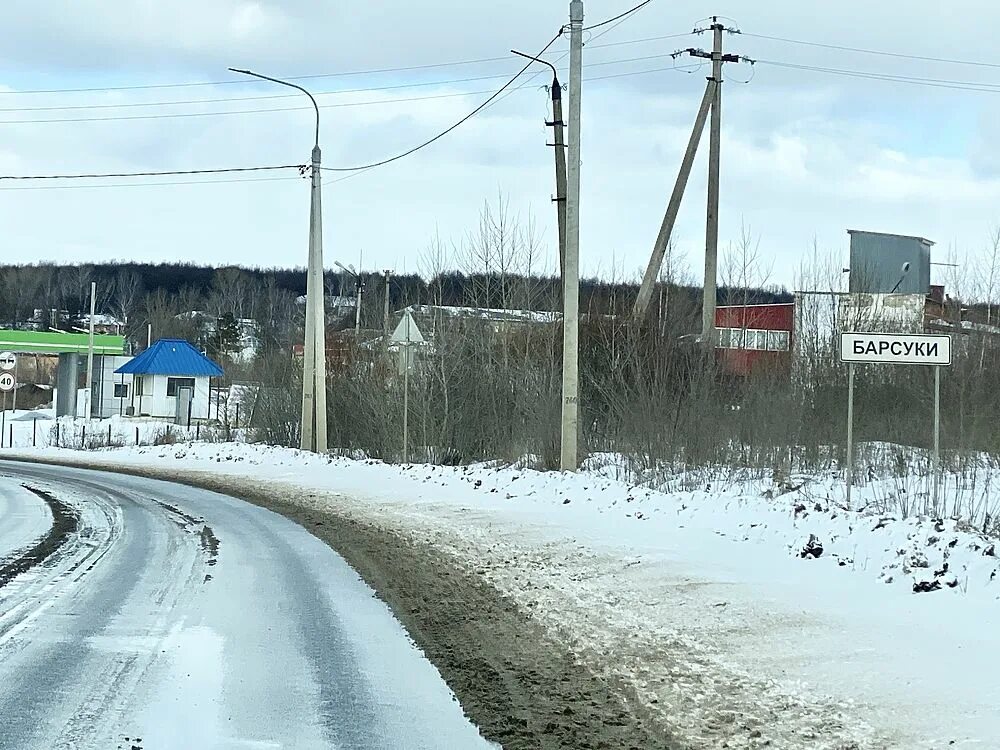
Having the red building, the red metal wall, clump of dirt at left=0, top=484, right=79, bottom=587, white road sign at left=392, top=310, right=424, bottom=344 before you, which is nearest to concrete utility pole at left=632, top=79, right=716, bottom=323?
the red building

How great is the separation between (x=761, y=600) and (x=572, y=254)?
11.2 meters

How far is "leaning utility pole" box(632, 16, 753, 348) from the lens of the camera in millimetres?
26344

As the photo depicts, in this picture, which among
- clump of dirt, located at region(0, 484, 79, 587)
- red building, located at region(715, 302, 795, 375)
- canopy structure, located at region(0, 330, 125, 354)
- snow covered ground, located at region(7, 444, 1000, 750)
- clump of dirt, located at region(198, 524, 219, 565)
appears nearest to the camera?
snow covered ground, located at region(7, 444, 1000, 750)

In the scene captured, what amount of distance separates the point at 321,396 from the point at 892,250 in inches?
710

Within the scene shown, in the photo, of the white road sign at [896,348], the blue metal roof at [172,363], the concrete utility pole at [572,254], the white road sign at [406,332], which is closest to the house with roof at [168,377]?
the blue metal roof at [172,363]

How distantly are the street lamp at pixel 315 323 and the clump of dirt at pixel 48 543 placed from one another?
371 inches

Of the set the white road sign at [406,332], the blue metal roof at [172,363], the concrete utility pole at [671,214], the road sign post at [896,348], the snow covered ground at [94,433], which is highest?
the concrete utility pole at [671,214]

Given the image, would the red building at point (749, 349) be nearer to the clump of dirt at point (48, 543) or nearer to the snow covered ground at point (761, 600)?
the snow covered ground at point (761, 600)

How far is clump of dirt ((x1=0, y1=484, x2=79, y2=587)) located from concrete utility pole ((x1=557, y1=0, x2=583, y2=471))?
819 centimetres

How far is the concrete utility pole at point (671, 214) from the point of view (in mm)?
26141

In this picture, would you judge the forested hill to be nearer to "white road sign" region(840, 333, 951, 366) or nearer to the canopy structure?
the canopy structure

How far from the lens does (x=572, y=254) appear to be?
20.3 m

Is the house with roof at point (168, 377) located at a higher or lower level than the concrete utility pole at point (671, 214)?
lower

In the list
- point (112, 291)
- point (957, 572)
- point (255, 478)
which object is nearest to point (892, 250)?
point (255, 478)
